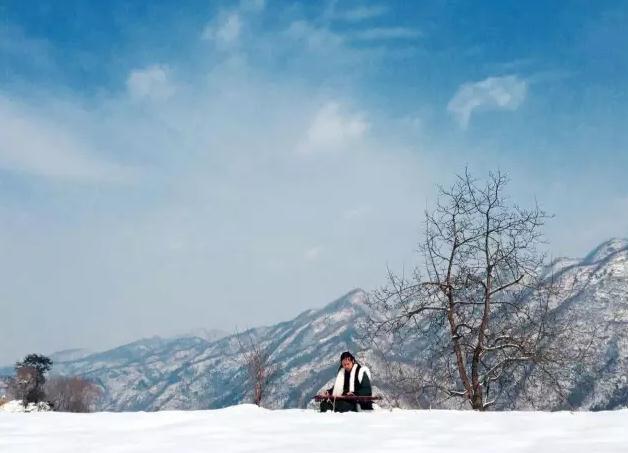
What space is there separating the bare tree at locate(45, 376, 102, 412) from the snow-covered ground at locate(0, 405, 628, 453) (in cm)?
12006

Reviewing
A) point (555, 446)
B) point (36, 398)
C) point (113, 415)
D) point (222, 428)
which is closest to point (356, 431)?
point (222, 428)

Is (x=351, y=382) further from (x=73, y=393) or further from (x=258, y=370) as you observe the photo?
(x=73, y=393)

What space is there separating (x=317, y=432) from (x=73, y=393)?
13428 centimetres

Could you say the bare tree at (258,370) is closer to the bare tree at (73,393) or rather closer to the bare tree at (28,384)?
the bare tree at (28,384)

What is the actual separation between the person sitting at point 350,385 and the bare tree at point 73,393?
387 feet

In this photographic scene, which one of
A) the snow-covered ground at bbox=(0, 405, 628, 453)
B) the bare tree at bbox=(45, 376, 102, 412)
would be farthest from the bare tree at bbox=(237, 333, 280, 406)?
the bare tree at bbox=(45, 376, 102, 412)

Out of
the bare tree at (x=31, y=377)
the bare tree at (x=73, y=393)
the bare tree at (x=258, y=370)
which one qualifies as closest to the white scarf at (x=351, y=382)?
the bare tree at (x=258, y=370)

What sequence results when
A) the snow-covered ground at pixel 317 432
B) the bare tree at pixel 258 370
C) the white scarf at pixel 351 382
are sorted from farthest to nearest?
the bare tree at pixel 258 370, the white scarf at pixel 351 382, the snow-covered ground at pixel 317 432

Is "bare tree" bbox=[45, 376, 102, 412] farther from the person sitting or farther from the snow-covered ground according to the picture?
the snow-covered ground

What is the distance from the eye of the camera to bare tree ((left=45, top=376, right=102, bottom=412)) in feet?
396

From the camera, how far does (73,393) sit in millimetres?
127812

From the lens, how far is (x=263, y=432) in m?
7.07

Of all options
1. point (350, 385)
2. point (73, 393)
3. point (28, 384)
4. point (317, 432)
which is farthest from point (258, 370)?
point (73, 393)

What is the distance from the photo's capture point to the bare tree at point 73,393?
121 metres
